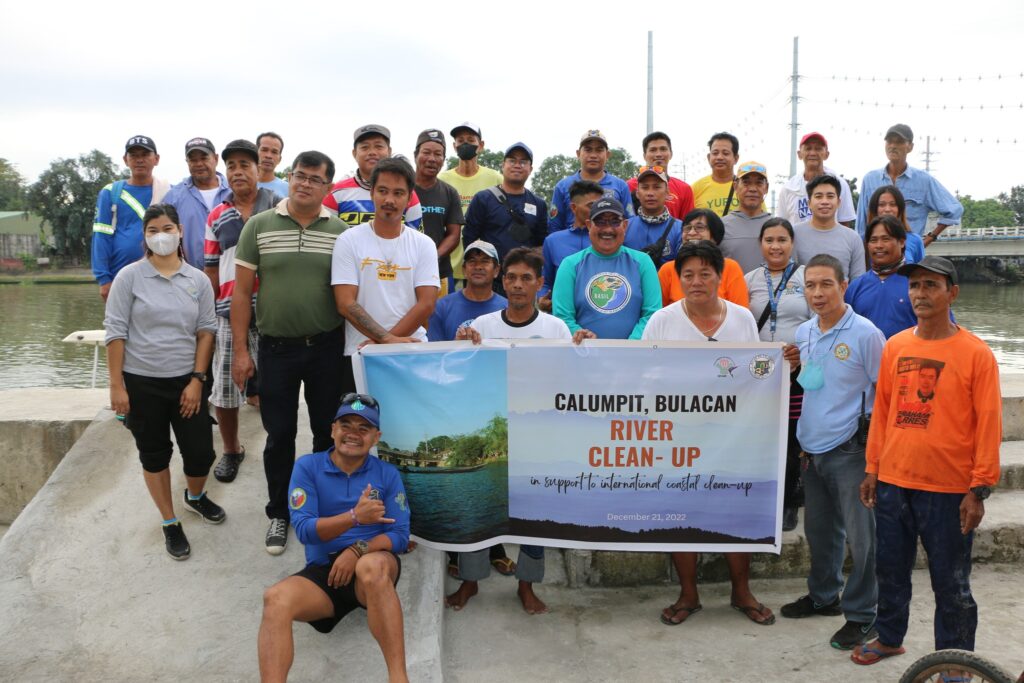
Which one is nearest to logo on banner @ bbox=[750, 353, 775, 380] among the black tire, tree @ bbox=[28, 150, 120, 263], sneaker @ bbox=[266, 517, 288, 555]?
the black tire

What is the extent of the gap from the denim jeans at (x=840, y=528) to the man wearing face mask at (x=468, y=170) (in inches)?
154

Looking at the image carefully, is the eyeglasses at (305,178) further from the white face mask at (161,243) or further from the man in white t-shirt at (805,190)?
the man in white t-shirt at (805,190)

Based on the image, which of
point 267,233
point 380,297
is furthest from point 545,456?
point 267,233

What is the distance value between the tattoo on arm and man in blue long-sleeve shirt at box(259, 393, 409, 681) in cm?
62

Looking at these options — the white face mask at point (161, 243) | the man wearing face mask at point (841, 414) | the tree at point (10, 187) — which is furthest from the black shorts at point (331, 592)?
the tree at point (10, 187)

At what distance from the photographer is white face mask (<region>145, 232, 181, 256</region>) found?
4.12 meters

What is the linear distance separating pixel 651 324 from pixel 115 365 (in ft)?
10.0

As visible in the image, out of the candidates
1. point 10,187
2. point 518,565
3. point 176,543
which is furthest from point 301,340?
point 10,187

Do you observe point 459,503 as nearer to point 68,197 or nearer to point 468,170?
point 468,170

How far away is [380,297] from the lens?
166 inches

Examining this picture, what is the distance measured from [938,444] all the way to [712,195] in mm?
3477

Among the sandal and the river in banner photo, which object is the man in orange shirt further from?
the river in banner photo

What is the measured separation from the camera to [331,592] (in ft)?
11.2

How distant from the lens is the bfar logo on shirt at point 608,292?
462cm
